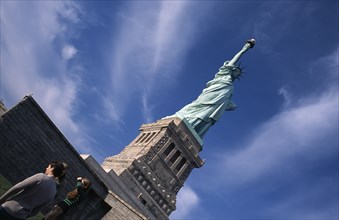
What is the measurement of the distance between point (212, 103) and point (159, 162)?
10.5 metres

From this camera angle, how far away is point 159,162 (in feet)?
118

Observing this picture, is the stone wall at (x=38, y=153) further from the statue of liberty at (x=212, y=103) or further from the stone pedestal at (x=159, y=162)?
the statue of liberty at (x=212, y=103)

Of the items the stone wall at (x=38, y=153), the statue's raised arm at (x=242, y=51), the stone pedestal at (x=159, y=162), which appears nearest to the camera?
the stone wall at (x=38, y=153)

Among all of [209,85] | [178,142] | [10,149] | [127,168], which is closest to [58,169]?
[10,149]

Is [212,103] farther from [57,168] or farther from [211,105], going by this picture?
[57,168]

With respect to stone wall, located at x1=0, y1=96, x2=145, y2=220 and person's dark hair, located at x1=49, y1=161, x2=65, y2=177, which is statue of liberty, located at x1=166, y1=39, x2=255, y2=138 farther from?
person's dark hair, located at x1=49, y1=161, x2=65, y2=177

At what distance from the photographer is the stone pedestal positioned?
33.3 meters

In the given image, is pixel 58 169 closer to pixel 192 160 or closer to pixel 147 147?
pixel 147 147

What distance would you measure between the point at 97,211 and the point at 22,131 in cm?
442

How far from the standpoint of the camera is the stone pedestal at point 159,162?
33281 mm

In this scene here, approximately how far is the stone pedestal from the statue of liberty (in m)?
2.00

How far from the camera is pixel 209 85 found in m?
44.8

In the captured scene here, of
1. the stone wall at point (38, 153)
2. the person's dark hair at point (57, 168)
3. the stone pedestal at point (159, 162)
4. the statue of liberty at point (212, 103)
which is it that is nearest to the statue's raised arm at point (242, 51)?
the statue of liberty at point (212, 103)

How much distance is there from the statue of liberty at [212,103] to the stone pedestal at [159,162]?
200 centimetres
